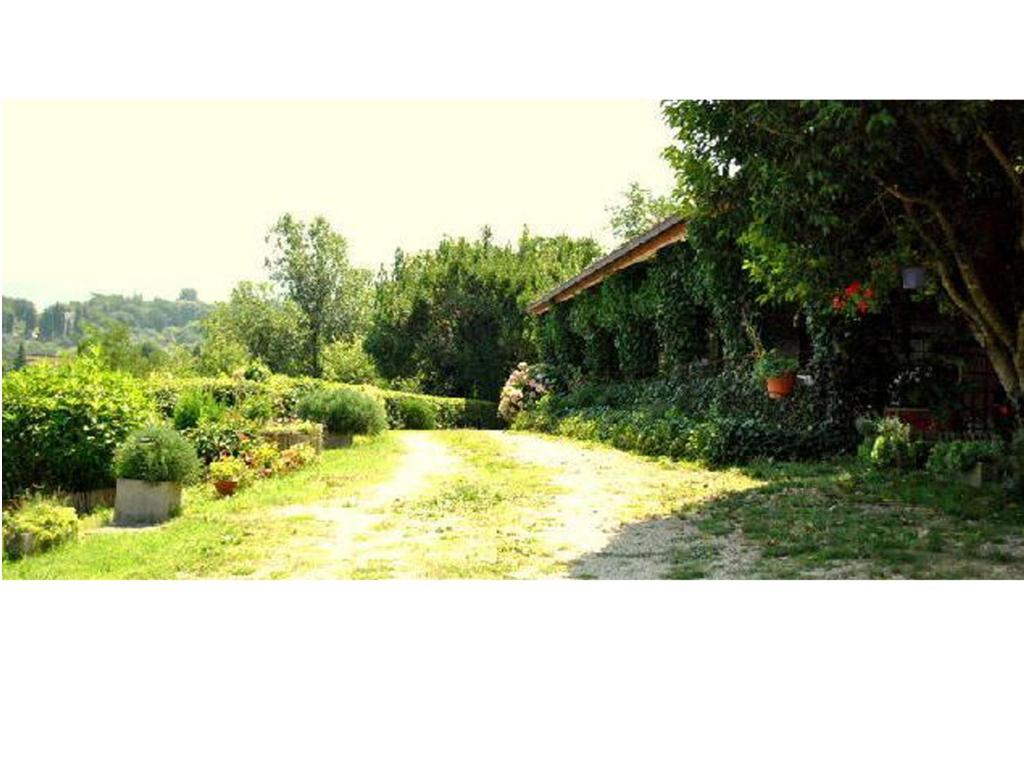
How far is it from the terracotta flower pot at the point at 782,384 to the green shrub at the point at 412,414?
409 inches

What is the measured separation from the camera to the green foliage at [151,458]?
6543mm

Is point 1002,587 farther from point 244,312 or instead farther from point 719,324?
point 244,312

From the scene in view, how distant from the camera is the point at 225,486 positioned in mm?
7648

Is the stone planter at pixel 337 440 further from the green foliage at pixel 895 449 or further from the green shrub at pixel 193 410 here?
the green foliage at pixel 895 449

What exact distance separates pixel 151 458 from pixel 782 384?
6.40 meters

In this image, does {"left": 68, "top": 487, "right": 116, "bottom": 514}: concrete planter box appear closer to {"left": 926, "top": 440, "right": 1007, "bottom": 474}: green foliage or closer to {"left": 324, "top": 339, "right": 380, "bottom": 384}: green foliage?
{"left": 926, "top": 440, "right": 1007, "bottom": 474}: green foliage

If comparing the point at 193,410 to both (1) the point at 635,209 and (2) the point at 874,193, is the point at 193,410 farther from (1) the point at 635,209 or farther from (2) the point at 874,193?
(1) the point at 635,209

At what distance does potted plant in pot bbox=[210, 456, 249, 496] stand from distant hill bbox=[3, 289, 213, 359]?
153 centimetres

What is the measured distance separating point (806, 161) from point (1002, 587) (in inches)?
112

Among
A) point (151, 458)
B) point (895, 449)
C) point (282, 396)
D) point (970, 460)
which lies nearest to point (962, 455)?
point (970, 460)

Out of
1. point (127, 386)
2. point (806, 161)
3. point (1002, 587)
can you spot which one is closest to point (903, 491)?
point (1002, 587)

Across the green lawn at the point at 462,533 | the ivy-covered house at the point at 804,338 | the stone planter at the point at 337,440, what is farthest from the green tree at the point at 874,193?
the stone planter at the point at 337,440

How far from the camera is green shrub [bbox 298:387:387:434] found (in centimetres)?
1227

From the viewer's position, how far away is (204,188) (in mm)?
7535
